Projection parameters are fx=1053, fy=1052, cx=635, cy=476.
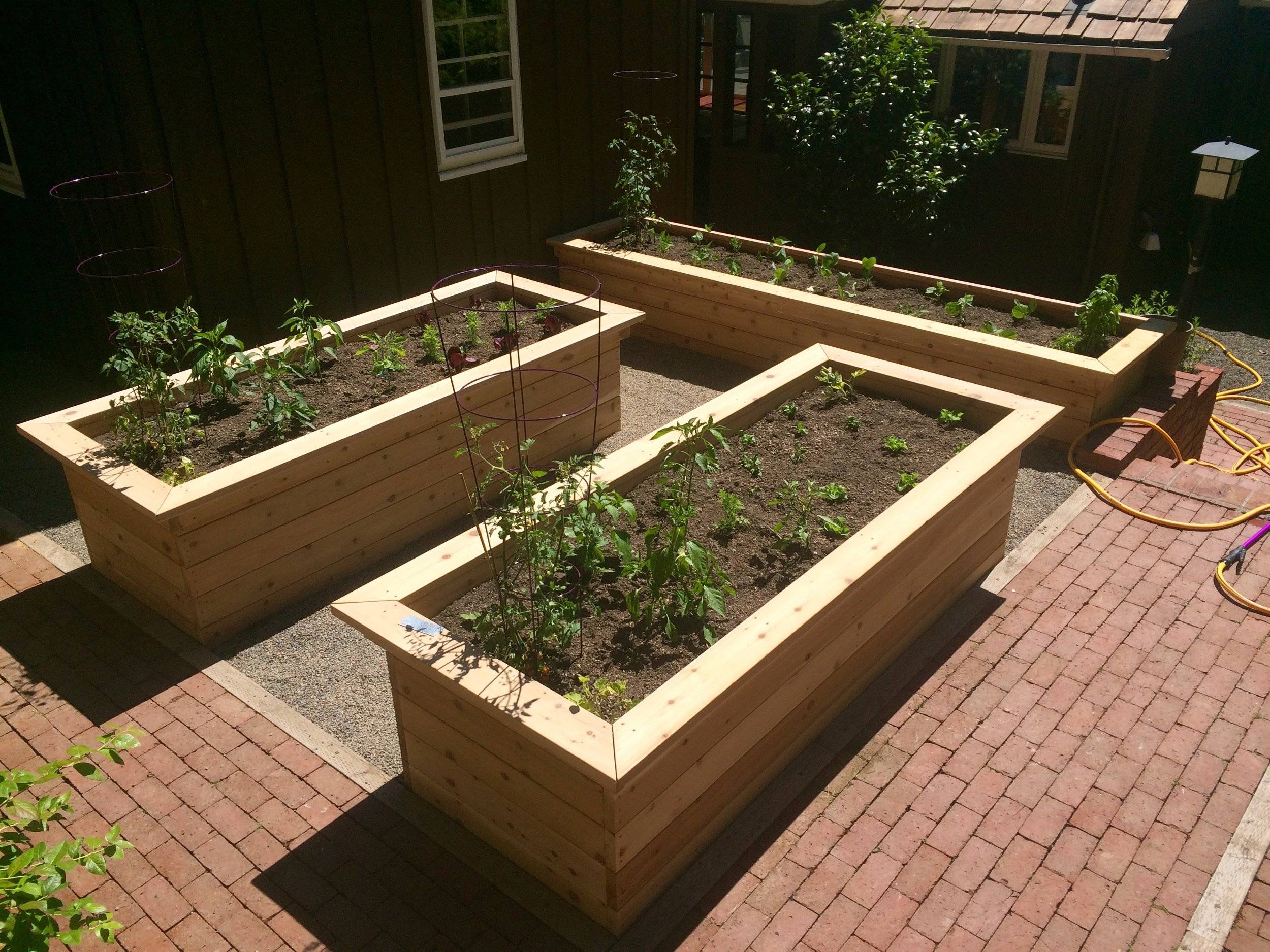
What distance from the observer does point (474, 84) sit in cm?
762

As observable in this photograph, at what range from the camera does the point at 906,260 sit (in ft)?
33.0

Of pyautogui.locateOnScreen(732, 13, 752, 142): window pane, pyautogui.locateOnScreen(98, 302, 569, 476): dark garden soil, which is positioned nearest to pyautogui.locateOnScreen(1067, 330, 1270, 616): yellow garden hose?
pyautogui.locateOnScreen(98, 302, 569, 476): dark garden soil

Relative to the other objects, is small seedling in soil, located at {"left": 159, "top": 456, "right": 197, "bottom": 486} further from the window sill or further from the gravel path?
the window sill

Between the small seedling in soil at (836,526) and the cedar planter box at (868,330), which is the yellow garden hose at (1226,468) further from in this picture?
the small seedling in soil at (836,526)

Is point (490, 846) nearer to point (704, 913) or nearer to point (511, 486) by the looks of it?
point (704, 913)

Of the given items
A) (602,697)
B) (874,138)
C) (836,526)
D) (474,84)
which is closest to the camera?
(602,697)

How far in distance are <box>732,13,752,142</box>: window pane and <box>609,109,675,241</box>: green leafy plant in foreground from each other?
69.9 inches

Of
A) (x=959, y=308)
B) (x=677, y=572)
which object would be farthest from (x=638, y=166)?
(x=677, y=572)

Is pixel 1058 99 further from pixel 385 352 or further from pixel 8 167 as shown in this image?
pixel 8 167

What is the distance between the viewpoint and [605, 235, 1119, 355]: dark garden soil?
22.5 feet

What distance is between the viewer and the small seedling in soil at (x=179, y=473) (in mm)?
4668

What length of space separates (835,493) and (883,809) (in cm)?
142

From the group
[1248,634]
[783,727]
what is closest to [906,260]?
[1248,634]

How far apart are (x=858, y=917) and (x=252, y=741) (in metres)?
2.42
